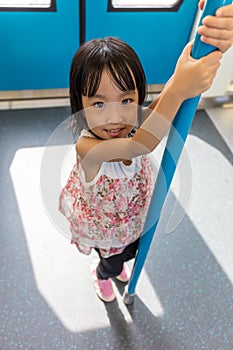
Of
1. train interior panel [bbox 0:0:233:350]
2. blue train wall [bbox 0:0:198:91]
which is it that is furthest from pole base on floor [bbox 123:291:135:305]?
blue train wall [bbox 0:0:198:91]

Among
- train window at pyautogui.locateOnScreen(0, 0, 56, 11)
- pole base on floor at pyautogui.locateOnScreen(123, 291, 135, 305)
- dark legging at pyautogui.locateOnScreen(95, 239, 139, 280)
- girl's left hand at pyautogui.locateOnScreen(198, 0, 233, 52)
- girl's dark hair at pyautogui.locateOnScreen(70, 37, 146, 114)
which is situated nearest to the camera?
Answer: girl's left hand at pyautogui.locateOnScreen(198, 0, 233, 52)

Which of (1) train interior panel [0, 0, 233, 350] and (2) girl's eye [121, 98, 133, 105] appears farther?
(1) train interior panel [0, 0, 233, 350]

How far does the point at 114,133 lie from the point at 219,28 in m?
0.26

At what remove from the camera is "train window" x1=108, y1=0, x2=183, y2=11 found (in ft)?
4.79

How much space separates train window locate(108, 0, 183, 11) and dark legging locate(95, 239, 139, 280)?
1.01 meters

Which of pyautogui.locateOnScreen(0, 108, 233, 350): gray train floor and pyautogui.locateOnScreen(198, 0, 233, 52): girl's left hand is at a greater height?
pyautogui.locateOnScreen(198, 0, 233, 52): girl's left hand

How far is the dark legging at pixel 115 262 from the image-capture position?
929 millimetres

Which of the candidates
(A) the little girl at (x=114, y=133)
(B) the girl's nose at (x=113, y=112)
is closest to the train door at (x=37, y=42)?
(A) the little girl at (x=114, y=133)

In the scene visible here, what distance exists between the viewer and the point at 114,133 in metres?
0.61

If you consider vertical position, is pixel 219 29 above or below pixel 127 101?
above

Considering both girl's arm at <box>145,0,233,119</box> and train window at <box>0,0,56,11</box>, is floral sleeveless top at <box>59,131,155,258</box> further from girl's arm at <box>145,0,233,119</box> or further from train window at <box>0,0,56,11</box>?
train window at <box>0,0,56,11</box>

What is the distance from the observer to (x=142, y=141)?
55cm

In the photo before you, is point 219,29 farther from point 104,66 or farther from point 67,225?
point 67,225

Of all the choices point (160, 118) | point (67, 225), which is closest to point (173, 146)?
point (160, 118)
